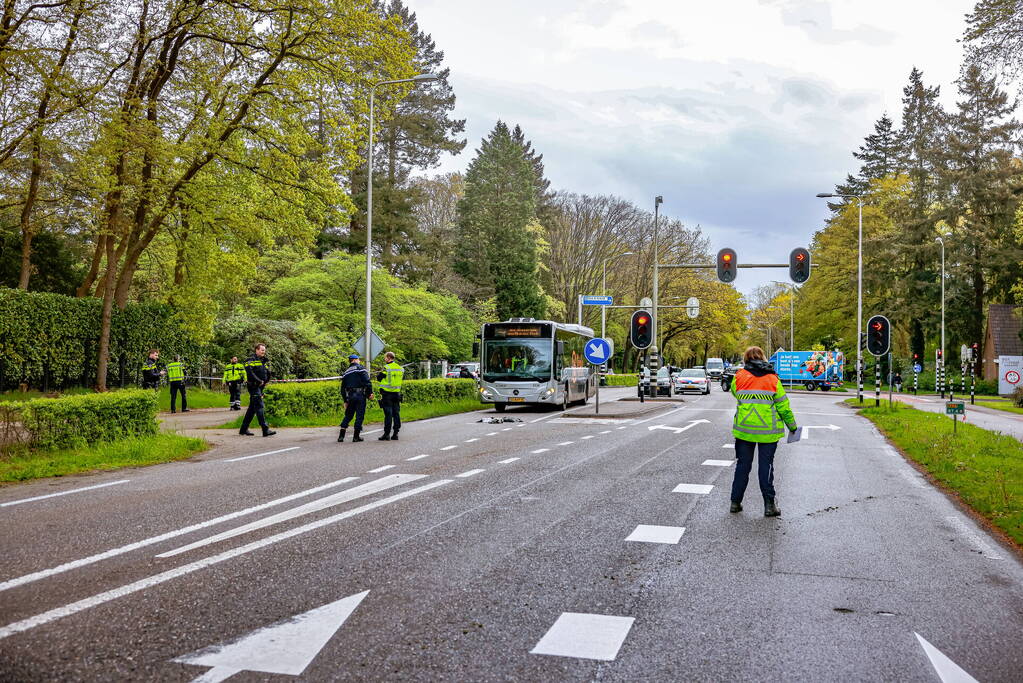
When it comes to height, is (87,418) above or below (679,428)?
above

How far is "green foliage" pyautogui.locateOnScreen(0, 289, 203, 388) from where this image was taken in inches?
937

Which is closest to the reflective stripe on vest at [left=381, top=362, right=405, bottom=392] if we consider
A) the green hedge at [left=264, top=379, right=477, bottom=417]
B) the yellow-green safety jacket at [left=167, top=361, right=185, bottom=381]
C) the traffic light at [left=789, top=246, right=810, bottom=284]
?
the green hedge at [left=264, top=379, right=477, bottom=417]

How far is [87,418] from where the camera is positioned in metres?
13.8

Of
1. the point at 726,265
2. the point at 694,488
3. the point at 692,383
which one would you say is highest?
the point at 726,265

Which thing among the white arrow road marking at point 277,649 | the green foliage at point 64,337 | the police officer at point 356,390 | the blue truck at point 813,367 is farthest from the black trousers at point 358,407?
the blue truck at point 813,367

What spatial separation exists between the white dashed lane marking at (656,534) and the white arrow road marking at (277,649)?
3154 mm

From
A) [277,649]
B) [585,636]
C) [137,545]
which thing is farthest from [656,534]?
[137,545]

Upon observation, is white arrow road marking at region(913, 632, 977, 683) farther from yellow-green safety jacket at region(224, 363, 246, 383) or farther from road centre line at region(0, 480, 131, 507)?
yellow-green safety jacket at region(224, 363, 246, 383)

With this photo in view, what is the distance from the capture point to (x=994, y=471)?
39.6 feet

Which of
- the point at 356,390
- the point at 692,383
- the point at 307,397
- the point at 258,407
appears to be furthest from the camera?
the point at 692,383

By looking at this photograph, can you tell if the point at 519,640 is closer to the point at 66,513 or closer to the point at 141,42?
the point at 66,513

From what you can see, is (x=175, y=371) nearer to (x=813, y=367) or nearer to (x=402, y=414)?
(x=402, y=414)

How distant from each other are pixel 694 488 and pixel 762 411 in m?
2.07

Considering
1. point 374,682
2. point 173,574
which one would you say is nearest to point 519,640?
point 374,682
